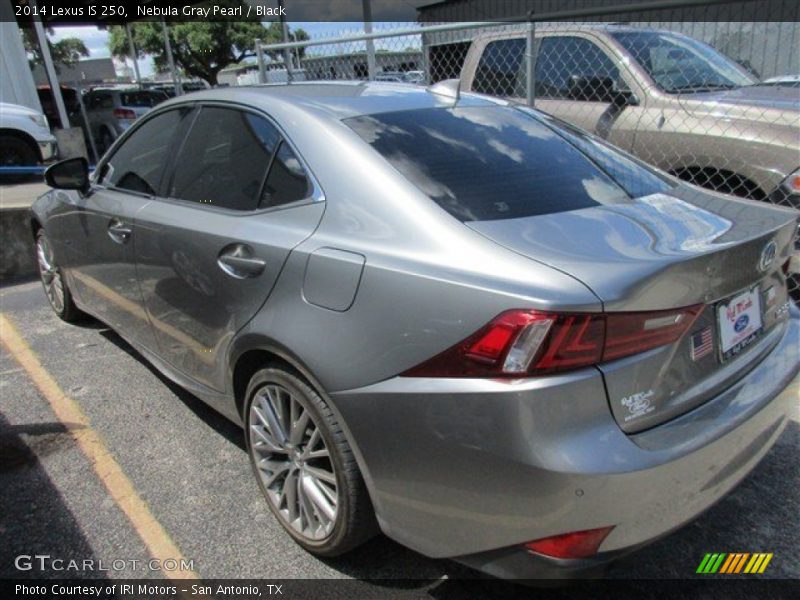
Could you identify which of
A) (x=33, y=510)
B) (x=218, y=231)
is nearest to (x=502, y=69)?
(x=218, y=231)

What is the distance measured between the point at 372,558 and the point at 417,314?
1127 mm

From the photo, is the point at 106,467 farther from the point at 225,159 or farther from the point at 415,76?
the point at 415,76

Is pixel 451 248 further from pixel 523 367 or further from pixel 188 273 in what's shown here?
pixel 188 273

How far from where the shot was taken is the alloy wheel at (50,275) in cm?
465

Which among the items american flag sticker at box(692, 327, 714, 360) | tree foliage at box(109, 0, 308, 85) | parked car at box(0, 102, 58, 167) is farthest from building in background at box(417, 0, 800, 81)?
tree foliage at box(109, 0, 308, 85)

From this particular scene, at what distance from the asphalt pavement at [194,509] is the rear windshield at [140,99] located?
1430 centimetres

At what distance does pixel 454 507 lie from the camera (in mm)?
1774

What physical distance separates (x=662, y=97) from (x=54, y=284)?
15.5 ft

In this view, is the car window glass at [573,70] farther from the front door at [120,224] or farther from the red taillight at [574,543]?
the red taillight at [574,543]

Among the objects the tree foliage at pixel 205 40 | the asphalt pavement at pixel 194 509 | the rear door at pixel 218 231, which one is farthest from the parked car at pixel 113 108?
the tree foliage at pixel 205 40

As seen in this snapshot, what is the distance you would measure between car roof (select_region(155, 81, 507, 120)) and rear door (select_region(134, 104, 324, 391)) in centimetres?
8

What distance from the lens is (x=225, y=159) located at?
2.74m

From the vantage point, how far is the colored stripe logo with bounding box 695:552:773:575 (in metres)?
2.24

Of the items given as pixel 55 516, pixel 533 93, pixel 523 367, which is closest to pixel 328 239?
pixel 523 367
